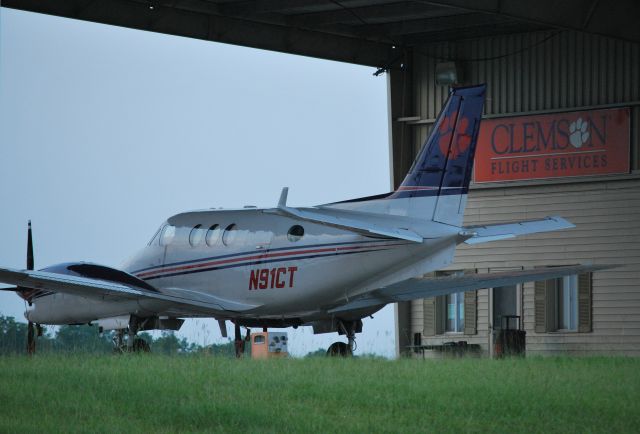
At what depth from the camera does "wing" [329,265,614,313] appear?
27188 millimetres

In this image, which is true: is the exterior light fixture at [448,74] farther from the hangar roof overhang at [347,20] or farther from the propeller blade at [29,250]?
the propeller blade at [29,250]

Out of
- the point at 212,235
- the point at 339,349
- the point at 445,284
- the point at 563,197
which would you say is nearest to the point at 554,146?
the point at 563,197

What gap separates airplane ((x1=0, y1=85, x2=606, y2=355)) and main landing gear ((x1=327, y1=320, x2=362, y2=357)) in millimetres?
26

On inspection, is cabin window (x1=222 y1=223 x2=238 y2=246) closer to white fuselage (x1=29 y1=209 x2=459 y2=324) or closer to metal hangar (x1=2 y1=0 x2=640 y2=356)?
white fuselage (x1=29 y1=209 x2=459 y2=324)

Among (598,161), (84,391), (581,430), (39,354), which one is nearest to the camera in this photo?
(581,430)

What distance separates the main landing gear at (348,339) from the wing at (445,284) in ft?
2.84

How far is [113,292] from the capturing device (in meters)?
27.9

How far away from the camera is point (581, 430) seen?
584 inches

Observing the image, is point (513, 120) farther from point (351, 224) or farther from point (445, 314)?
point (351, 224)

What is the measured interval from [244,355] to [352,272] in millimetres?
3218

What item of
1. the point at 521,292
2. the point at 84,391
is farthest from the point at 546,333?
the point at 84,391

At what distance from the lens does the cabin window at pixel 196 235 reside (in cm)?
2938

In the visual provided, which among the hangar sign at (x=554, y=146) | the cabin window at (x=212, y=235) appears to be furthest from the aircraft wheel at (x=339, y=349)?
the hangar sign at (x=554, y=146)

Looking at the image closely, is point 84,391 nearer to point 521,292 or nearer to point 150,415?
point 150,415
